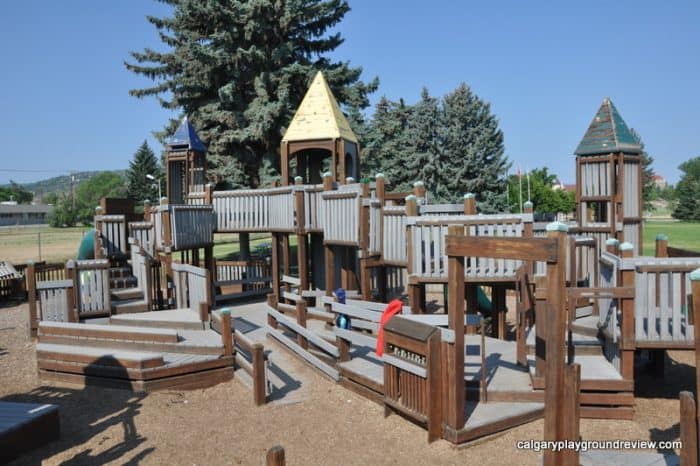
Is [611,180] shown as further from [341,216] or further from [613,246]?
[341,216]

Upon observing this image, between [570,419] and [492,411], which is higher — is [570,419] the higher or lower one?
the higher one

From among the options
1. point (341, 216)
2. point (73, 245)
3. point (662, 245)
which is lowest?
point (73, 245)

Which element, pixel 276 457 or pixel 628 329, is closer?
pixel 276 457

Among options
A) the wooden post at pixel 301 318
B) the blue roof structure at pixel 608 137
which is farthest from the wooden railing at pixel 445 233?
the blue roof structure at pixel 608 137

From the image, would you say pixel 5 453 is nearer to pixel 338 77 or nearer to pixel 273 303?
pixel 273 303

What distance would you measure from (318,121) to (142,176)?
54001 mm

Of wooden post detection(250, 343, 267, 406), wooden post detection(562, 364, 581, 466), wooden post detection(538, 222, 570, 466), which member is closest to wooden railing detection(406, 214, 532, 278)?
wooden post detection(250, 343, 267, 406)

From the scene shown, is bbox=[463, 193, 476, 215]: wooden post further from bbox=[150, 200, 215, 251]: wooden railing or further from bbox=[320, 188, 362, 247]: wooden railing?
bbox=[150, 200, 215, 251]: wooden railing

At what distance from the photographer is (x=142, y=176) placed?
65.4 m

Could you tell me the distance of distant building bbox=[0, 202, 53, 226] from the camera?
123531mm

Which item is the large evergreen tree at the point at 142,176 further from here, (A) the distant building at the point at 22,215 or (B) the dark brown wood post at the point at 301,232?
(A) the distant building at the point at 22,215

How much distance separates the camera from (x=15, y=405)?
796cm

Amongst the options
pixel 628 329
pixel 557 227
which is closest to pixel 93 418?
pixel 557 227

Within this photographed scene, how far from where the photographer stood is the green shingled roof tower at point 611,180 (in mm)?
14547
